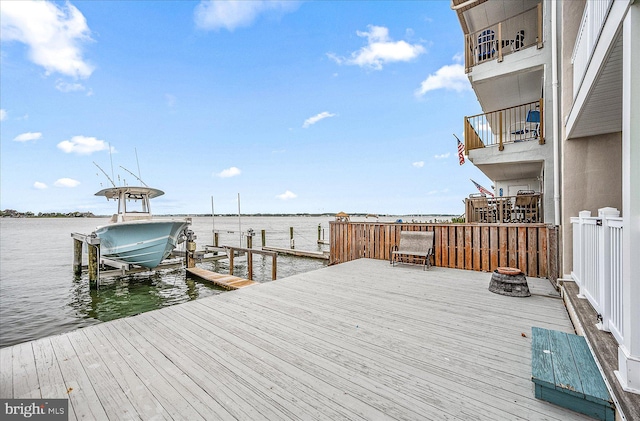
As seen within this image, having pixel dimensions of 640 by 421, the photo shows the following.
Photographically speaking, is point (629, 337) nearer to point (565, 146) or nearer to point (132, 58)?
point (565, 146)

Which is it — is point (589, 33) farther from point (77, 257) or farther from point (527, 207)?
point (77, 257)

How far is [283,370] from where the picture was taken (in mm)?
2342

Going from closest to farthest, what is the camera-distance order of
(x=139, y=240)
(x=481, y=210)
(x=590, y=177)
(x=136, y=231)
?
(x=590, y=177)
(x=481, y=210)
(x=136, y=231)
(x=139, y=240)

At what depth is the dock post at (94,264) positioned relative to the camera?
9891 millimetres

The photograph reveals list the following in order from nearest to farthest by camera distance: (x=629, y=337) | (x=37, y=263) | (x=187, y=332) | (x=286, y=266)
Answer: (x=629, y=337), (x=187, y=332), (x=286, y=266), (x=37, y=263)

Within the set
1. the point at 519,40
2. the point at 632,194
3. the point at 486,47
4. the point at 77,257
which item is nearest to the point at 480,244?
the point at 632,194

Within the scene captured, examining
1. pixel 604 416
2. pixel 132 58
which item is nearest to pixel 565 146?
pixel 604 416

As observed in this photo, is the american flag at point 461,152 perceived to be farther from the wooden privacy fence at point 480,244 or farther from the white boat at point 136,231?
the white boat at point 136,231

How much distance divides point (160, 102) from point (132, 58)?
16.0 feet

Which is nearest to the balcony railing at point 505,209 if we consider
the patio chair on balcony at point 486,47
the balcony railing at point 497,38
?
the balcony railing at point 497,38

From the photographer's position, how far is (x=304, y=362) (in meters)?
2.47
